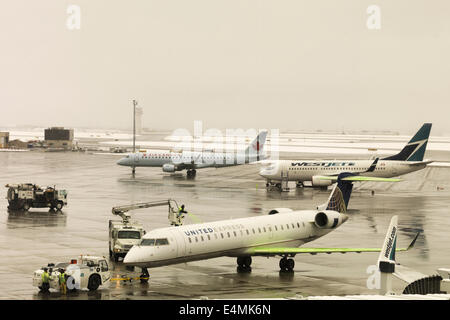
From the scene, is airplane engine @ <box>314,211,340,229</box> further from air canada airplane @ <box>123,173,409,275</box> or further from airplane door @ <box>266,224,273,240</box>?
airplane door @ <box>266,224,273,240</box>

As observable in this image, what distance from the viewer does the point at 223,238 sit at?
4428 centimetres

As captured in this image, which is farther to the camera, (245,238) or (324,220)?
(324,220)

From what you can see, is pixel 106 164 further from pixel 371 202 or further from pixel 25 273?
pixel 25 273

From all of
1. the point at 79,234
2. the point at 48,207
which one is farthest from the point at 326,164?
the point at 79,234

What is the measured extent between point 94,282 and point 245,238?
398 inches

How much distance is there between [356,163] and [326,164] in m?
4.39

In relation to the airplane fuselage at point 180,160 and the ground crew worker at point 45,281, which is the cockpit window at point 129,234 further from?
the airplane fuselage at point 180,160

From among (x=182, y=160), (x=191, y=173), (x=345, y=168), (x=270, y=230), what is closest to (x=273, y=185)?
(x=345, y=168)

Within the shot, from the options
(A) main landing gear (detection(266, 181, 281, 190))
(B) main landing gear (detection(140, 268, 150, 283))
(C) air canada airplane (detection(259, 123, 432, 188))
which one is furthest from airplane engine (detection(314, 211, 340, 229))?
(C) air canada airplane (detection(259, 123, 432, 188))

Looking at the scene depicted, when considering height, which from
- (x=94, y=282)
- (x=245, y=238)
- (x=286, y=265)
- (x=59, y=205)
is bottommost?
(x=59, y=205)

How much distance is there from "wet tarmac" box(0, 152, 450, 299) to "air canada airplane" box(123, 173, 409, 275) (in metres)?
1.37

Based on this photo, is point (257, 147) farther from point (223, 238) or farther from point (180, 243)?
point (180, 243)

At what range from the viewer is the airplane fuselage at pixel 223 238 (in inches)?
1610
